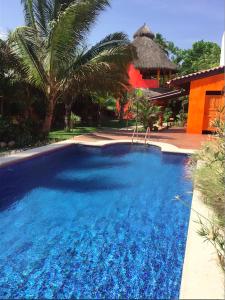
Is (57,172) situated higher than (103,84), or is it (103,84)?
(103,84)

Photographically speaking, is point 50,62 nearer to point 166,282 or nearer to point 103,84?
point 103,84

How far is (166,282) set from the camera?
3.98 m

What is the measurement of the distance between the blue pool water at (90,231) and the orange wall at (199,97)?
927 cm

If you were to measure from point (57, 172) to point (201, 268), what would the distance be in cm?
672

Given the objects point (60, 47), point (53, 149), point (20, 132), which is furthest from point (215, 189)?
point (60, 47)

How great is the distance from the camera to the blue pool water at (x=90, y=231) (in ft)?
12.8

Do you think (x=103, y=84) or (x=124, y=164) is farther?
(x=103, y=84)

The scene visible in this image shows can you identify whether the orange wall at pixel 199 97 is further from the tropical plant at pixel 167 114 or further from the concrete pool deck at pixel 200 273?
the concrete pool deck at pixel 200 273

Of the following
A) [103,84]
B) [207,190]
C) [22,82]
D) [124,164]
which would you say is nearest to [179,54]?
[103,84]

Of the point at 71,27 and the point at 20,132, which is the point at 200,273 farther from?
the point at 71,27

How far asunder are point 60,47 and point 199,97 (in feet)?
30.0

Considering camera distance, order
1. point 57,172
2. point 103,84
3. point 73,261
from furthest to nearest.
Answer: point 103,84 < point 57,172 < point 73,261

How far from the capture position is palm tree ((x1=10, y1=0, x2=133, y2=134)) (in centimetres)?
1319

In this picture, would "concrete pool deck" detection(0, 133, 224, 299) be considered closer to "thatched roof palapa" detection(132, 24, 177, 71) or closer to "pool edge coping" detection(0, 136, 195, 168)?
"pool edge coping" detection(0, 136, 195, 168)
